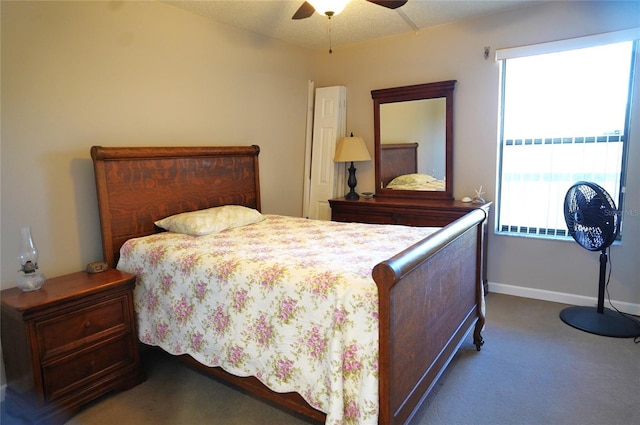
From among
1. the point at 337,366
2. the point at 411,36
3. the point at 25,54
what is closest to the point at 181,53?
the point at 25,54

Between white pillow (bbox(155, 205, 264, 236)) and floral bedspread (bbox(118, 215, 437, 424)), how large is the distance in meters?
0.07

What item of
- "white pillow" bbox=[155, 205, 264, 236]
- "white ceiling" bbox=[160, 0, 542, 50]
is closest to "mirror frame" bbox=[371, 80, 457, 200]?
"white ceiling" bbox=[160, 0, 542, 50]

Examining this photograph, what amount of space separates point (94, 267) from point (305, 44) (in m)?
2.95

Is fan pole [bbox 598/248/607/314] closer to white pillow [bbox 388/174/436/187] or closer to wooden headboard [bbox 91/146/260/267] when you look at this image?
white pillow [bbox 388/174/436/187]

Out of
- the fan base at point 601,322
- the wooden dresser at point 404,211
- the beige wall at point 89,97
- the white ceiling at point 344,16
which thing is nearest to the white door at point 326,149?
the wooden dresser at point 404,211

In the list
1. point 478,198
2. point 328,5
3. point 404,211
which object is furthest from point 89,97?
point 478,198

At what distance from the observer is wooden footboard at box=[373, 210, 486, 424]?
1.46 m

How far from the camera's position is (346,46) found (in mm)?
4207

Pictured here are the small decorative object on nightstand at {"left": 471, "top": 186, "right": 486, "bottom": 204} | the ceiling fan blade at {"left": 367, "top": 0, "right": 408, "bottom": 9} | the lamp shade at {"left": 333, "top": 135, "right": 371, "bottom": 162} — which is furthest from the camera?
the lamp shade at {"left": 333, "top": 135, "right": 371, "bottom": 162}

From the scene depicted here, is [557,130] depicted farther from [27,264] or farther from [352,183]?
[27,264]

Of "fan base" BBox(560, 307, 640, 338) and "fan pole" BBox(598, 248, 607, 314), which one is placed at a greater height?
"fan pole" BBox(598, 248, 607, 314)

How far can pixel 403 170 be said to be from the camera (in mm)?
3994

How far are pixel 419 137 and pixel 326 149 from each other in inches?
38.4

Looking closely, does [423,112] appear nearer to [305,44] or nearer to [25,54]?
[305,44]
